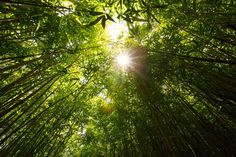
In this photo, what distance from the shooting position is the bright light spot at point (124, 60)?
18.9 ft

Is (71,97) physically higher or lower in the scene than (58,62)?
lower

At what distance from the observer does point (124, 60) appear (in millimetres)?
5770

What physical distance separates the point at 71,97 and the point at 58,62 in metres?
1.79

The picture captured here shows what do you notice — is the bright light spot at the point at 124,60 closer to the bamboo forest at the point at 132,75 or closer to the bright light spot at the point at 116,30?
the bamboo forest at the point at 132,75

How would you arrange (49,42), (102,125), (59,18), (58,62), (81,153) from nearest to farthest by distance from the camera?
(59,18) → (49,42) → (58,62) → (102,125) → (81,153)

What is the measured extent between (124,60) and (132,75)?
0.44 m

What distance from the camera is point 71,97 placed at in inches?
235

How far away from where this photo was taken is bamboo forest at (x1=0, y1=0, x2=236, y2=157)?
3.38 metres

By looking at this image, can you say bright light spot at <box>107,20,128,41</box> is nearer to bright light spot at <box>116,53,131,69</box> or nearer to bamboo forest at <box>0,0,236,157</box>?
bamboo forest at <box>0,0,236,157</box>

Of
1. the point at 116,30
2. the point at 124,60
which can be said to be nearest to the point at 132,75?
the point at 124,60

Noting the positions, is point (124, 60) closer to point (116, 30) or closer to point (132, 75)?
point (132, 75)

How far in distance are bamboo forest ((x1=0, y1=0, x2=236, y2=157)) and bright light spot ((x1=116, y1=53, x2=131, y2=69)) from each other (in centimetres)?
3

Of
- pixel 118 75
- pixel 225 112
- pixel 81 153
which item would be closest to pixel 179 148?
pixel 225 112

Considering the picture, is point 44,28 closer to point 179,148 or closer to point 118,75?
point 118,75
